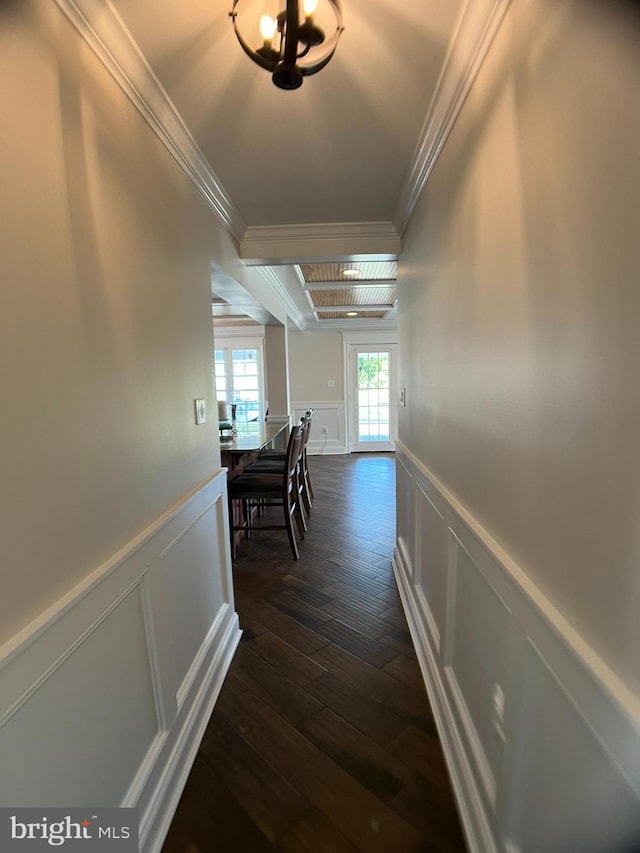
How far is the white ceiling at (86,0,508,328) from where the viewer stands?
0.99m

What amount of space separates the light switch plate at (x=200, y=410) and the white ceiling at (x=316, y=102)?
3.09ft

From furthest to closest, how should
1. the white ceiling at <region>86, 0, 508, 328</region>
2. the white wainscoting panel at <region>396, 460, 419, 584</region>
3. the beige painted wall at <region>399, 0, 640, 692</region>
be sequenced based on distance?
the white wainscoting panel at <region>396, 460, 419, 584</region> < the white ceiling at <region>86, 0, 508, 328</region> < the beige painted wall at <region>399, 0, 640, 692</region>

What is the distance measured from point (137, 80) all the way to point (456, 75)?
0.92m

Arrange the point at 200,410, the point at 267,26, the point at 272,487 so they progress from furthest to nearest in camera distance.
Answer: the point at 272,487
the point at 200,410
the point at 267,26

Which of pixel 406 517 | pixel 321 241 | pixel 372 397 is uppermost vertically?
pixel 321 241

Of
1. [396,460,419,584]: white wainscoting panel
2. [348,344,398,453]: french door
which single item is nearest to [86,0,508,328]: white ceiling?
[396,460,419,584]: white wainscoting panel

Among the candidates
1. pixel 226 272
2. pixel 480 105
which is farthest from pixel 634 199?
pixel 226 272

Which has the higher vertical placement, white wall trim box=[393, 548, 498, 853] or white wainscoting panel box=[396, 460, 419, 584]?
white wainscoting panel box=[396, 460, 419, 584]

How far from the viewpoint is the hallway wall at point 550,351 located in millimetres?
577

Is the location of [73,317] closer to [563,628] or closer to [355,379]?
[563,628]

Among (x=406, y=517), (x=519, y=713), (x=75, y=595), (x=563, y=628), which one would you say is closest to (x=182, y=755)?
(x=75, y=595)

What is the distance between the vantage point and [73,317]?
925 mm

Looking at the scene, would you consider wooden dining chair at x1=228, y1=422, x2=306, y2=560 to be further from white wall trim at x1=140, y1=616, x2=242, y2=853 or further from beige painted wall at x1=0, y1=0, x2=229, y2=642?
beige painted wall at x1=0, y1=0, x2=229, y2=642

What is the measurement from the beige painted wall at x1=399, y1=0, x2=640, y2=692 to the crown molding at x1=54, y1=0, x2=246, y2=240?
94 centimetres
